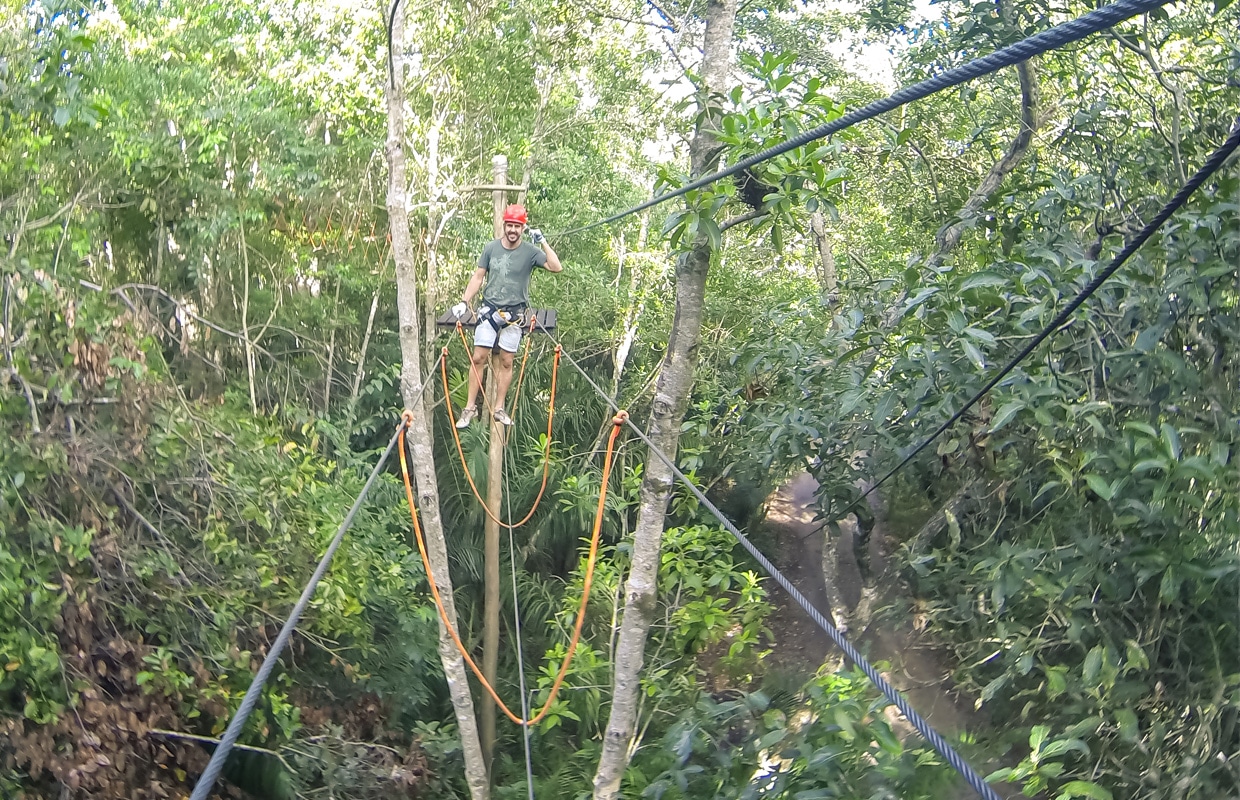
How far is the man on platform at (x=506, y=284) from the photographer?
16.0ft

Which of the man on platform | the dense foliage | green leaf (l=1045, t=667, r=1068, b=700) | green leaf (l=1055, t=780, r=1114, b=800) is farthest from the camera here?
the man on platform

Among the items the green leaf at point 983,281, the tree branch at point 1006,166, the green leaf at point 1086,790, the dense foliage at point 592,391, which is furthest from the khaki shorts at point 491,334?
the green leaf at point 1086,790

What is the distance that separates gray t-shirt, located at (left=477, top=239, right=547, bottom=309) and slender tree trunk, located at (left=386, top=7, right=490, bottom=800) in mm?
546

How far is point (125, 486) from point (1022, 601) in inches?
161

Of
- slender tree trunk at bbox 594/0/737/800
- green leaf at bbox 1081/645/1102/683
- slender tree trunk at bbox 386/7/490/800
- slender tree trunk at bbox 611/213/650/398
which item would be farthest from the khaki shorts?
green leaf at bbox 1081/645/1102/683

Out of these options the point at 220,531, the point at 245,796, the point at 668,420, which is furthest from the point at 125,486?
the point at 668,420

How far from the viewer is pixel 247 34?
19.6 feet

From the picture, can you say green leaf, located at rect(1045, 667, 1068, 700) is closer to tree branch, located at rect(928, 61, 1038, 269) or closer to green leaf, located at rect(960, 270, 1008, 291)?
green leaf, located at rect(960, 270, 1008, 291)

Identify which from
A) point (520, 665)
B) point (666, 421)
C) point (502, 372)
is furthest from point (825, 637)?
point (666, 421)

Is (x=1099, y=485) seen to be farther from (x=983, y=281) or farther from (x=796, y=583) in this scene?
(x=796, y=583)

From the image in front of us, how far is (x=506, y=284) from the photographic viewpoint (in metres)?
4.98

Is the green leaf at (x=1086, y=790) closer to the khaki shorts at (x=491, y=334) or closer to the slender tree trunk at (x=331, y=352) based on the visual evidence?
the khaki shorts at (x=491, y=334)

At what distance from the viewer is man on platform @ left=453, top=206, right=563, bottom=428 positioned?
4883mm

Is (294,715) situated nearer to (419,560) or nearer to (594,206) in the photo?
(419,560)
